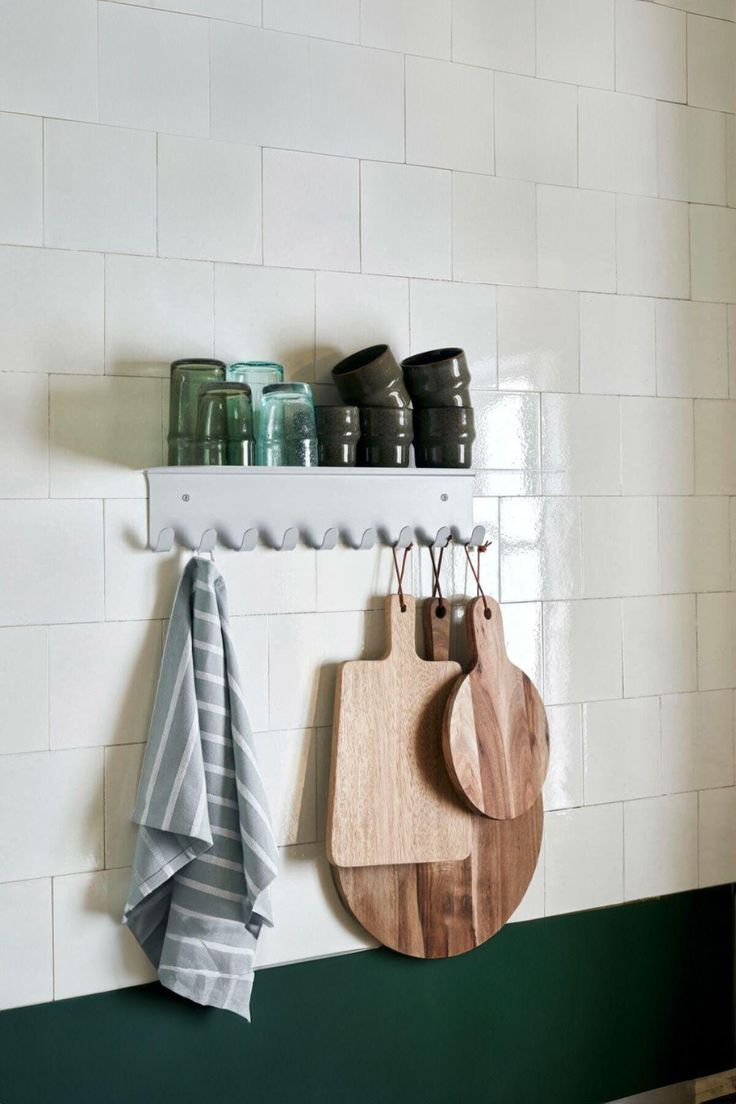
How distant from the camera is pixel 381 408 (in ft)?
4.33

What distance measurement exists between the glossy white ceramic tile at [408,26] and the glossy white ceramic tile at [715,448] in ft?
2.26

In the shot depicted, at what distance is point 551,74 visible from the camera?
1555 mm

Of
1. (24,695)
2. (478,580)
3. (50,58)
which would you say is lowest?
(24,695)

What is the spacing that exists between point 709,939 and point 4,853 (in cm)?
112

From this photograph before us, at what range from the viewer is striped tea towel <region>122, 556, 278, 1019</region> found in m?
1.26

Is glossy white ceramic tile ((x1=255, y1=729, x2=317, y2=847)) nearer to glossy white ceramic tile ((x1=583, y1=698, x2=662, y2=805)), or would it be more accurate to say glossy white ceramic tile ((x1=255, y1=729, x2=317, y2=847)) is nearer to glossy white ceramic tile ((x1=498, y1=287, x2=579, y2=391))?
glossy white ceramic tile ((x1=583, y1=698, x2=662, y2=805))

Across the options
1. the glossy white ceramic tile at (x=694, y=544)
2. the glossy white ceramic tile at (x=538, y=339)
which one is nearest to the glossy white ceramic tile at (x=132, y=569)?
the glossy white ceramic tile at (x=538, y=339)

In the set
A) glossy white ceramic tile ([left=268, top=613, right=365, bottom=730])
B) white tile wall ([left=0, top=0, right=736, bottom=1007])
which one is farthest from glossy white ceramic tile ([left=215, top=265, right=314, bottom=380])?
glossy white ceramic tile ([left=268, top=613, right=365, bottom=730])

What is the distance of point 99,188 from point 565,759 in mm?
1049

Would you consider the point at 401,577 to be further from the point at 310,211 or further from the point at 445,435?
the point at 310,211

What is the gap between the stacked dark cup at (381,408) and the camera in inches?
51.8

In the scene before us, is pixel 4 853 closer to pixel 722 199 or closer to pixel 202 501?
pixel 202 501

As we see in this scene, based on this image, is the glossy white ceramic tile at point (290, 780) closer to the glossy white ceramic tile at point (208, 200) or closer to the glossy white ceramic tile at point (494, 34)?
the glossy white ceramic tile at point (208, 200)

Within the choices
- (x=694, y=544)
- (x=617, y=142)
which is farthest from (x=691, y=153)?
(x=694, y=544)
